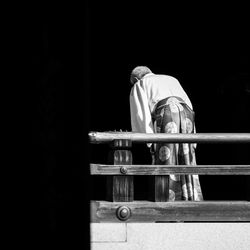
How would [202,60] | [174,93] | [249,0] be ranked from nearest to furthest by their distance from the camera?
[174,93], [249,0], [202,60]

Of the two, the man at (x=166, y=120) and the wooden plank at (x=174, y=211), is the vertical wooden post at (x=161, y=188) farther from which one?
the man at (x=166, y=120)

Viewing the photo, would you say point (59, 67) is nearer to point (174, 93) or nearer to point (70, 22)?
point (70, 22)

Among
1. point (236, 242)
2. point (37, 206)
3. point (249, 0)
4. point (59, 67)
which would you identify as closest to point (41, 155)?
point (37, 206)

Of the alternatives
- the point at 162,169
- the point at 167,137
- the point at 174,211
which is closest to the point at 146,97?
the point at 167,137

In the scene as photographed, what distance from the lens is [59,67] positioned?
61.0 inches

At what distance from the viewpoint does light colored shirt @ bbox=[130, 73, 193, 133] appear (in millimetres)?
5109

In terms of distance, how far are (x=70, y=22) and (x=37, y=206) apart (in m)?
0.49

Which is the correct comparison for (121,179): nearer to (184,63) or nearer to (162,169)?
(162,169)

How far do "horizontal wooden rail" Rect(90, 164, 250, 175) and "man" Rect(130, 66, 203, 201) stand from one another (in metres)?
0.51

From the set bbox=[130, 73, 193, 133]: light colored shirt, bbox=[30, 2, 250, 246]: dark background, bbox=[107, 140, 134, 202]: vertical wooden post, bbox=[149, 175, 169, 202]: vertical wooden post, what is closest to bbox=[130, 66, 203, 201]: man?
bbox=[130, 73, 193, 133]: light colored shirt

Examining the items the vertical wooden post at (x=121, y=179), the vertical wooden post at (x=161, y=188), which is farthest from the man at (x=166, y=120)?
the vertical wooden post at (x=121, y=179)

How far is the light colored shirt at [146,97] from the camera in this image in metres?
5.11

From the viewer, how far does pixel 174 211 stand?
455 centimetres

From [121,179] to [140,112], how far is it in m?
0.82
